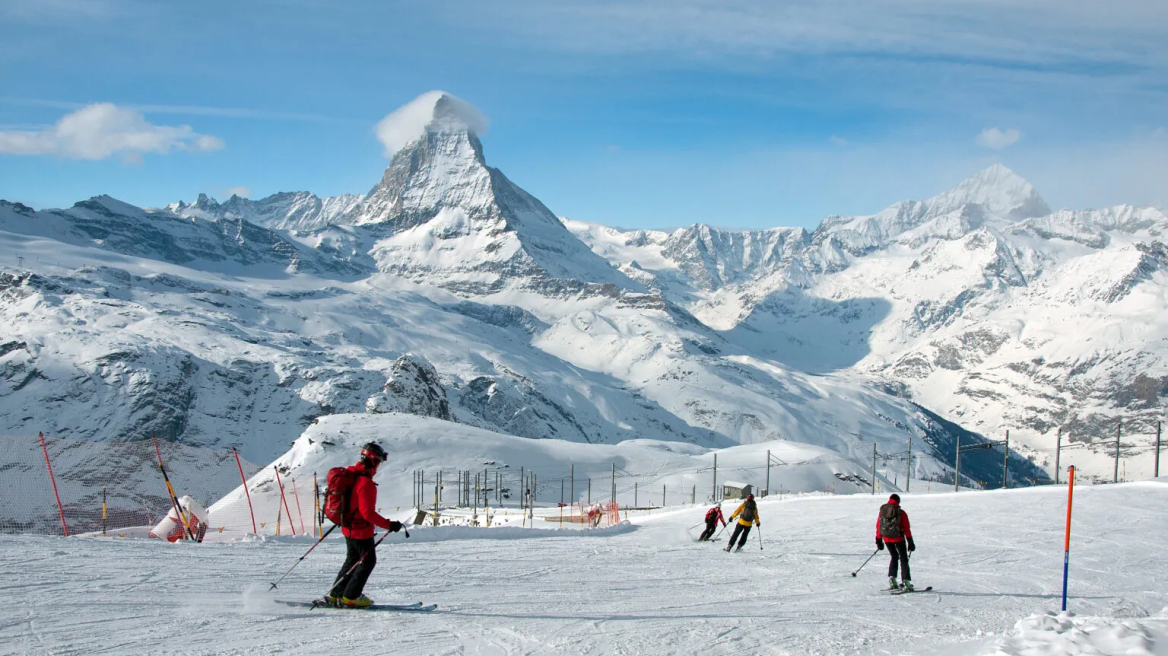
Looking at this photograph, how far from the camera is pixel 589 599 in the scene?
15430 millimetres

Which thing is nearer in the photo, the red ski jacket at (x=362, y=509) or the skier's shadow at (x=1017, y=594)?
the red ski jacket at (x=362, y=509)

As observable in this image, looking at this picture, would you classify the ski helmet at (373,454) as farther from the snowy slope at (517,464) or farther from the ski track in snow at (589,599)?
the snowy slope at (517,464)

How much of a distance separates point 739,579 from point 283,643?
1023 centimetres

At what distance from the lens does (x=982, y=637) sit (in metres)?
12.4

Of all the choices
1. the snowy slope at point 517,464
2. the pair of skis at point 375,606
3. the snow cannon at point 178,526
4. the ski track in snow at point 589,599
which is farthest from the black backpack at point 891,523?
the snowy slope at point 517,464

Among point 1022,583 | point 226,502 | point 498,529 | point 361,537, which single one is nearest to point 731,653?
point 361,537

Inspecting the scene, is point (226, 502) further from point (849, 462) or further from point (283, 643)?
point (849, 462)

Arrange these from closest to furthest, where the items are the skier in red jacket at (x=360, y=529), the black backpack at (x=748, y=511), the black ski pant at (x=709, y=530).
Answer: the skier in red jacket at (x=360, y=529), the black backpack at (x=748, y=511), the black ski pant at (x=709, y=530)

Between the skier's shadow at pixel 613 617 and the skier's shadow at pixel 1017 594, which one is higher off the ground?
the skier's shadow at pixel 613 617

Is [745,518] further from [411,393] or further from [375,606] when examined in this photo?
[411,393]

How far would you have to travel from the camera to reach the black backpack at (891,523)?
1734 centimetres

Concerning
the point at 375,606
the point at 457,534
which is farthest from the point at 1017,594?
the point at 457,534

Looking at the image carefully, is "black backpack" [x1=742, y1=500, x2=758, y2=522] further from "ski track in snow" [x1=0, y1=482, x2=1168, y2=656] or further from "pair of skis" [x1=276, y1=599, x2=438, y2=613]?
"pair of skis" [x1=276, y1=599, x2=438, y2=613]

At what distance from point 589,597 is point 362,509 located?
15.8 ft
